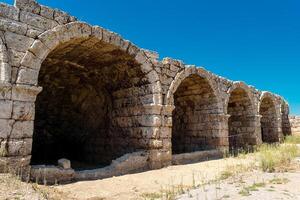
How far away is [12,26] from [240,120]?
34.7 feet

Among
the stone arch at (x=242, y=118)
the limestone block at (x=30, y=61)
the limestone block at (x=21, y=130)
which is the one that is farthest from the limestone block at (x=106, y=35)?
the stone arch at (x=242, y=118)

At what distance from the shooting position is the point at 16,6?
4.86 meters

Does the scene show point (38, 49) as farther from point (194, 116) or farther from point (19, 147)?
point (194, 116)

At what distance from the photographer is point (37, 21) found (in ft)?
16.8

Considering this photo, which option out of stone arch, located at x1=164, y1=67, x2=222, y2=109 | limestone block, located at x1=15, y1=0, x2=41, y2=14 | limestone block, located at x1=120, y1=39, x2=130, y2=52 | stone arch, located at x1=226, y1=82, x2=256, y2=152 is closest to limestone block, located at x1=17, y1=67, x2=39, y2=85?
limestone block, located at x1=15, y1=0, x2=41, y2=14

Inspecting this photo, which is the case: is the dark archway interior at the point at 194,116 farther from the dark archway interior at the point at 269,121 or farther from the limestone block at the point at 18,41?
the dark archway interior at the point at 269,121

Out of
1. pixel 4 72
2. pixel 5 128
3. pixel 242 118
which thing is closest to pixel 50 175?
pixel 5 128

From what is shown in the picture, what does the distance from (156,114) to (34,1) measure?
3.80 meters

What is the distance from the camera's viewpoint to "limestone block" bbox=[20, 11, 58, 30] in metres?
4.92

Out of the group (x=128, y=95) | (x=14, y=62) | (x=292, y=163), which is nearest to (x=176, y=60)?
(x=128, y=95)

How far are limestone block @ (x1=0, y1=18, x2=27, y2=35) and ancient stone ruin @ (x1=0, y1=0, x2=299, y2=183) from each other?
2cm

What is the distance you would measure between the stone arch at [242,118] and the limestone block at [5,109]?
374 inches

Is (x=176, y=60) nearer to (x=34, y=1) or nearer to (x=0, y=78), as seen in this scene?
(x=34, y=1)

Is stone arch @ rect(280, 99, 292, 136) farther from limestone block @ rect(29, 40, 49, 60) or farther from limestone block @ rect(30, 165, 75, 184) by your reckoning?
limestone block @ rect(29, 40, 49, 60)
